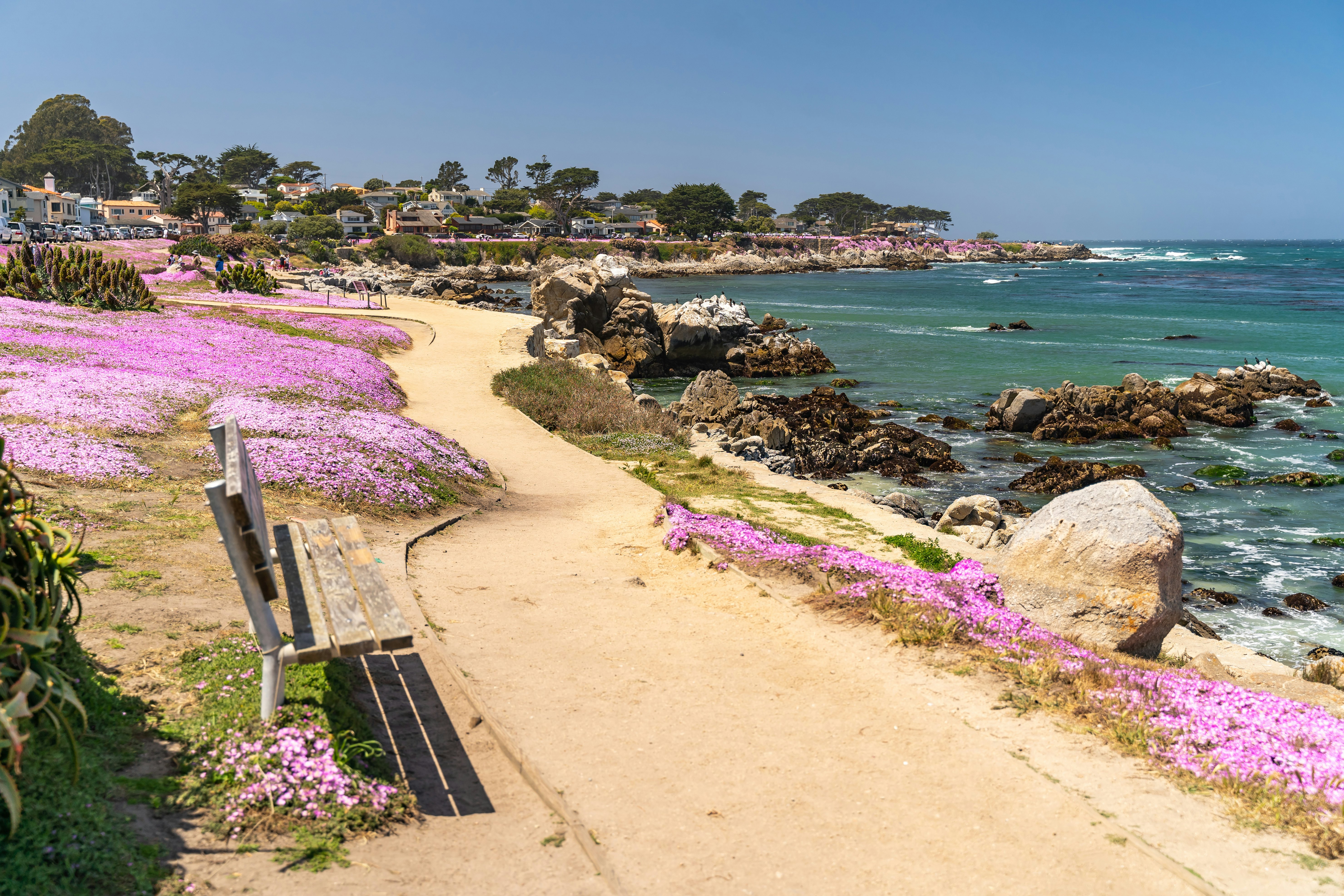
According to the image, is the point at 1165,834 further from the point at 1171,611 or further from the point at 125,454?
the point at 125,454

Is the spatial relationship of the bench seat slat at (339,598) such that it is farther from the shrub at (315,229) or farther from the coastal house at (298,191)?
the coastal house at (298,191)

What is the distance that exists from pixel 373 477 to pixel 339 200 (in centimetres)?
13606

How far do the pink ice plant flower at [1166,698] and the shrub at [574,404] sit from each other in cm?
896

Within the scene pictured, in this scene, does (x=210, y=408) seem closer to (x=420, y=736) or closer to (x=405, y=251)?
(x=420, y=736)

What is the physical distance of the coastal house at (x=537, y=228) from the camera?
428ft

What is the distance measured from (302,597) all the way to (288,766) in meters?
1.08

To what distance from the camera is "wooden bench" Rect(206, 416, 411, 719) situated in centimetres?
445

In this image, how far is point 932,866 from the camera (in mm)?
4559

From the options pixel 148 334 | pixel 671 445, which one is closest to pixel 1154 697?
pixel 671 445

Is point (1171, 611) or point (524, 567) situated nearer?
point (1171, 611)

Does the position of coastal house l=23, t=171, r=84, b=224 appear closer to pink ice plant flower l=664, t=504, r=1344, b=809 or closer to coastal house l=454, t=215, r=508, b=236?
coastal house l=454, t=215, r=508, b=236

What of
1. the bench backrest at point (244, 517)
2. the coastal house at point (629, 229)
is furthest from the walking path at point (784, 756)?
the coastal house at point (629, 229)

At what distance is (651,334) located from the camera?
37.9 metres

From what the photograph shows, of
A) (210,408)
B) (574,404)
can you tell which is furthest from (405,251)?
(210,408)
